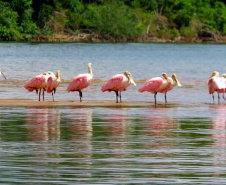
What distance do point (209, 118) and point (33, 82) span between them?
619 cm

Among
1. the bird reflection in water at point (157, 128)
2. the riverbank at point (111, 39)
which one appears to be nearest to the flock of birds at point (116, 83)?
the bird reflection in water at point (157, 128)

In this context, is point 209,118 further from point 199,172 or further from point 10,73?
point 10,73

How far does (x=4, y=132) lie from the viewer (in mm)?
12820

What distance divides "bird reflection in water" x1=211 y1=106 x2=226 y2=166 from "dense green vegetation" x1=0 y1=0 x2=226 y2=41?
228ft

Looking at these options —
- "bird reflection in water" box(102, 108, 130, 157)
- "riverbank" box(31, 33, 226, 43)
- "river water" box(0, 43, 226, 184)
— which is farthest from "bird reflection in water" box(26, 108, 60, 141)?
"riverbank" box(31, 33, 226, 43)

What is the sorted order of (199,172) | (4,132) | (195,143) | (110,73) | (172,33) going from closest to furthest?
(199,172) < (195,143) < (4,132) < (110,73) < (172,33)

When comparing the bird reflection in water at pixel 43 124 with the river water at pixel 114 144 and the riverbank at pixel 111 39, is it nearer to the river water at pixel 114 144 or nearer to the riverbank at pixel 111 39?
the river water at pixel 114 144

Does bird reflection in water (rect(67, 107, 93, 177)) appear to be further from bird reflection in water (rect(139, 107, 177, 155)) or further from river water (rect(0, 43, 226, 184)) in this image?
bird reflection in water (rect(139, 107, 177, 155))

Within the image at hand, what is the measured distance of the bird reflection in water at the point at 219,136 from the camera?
34.2 feet

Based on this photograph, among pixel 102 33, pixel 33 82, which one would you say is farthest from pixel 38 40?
pixel 33 82

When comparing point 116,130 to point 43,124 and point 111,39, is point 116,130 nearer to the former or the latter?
point 43,124

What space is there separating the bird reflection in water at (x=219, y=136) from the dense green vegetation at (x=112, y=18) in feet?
228

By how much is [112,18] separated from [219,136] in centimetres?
8776

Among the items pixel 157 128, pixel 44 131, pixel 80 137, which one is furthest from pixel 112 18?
pixel 80 137
